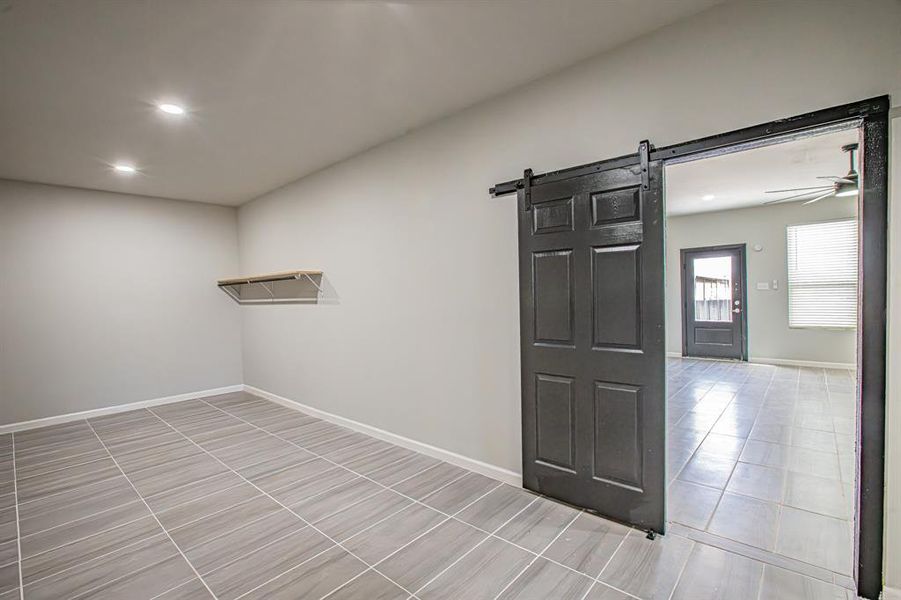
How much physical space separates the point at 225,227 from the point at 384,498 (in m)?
5.17

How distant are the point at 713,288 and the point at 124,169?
9.48 m

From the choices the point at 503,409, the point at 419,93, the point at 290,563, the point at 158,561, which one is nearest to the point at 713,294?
the point at 503,409

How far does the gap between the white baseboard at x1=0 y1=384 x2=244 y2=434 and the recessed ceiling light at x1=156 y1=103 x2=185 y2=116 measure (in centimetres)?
413

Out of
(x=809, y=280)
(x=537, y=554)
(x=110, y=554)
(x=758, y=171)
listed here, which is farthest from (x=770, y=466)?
(x=809, y=280)

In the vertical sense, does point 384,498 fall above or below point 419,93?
below

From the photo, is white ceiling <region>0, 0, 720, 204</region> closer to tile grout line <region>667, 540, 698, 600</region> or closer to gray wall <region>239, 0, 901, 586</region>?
gray wall <region>239, 0, 901, 586</region>

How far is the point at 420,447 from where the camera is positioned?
11.9 feet

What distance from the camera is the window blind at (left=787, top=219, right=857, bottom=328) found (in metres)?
6.65

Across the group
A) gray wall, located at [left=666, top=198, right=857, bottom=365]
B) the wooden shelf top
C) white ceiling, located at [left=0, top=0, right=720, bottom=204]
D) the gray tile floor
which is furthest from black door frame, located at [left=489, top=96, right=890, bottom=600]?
gray wall, located at [left=666, top=198, right=857, bottom=365]

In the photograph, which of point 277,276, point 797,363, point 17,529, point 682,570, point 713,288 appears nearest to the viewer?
point 682,570

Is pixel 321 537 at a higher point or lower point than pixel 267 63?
lower

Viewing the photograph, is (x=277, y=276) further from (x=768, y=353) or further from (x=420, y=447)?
(x=768, y=353)

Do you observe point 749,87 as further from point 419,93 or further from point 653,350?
point 419,93

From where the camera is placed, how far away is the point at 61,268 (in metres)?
4.92
